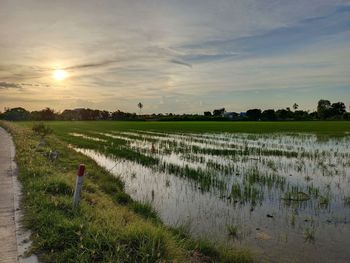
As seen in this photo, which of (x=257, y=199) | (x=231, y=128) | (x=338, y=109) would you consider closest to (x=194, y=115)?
(x=338, y=109)

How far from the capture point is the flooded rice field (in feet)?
21.8

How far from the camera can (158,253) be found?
4824 millimetres

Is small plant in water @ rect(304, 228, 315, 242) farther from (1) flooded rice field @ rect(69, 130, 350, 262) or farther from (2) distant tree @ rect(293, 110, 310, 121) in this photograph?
(2) distant tree @ rect(293, 110, 310, 121)

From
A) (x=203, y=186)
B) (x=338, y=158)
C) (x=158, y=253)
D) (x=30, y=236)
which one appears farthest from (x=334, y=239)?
(x=338, y=158)

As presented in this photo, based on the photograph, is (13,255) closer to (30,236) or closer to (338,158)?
(30,236)

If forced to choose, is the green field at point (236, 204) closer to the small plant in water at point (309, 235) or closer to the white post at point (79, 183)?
the small plant in water at point (309, 235)

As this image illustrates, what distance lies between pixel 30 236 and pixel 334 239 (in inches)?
235

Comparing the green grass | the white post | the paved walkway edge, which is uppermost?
the white post

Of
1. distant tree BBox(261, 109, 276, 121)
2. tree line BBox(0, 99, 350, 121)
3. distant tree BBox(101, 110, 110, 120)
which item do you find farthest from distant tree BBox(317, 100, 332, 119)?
distant tree BBox(101, 110, 110, 120)

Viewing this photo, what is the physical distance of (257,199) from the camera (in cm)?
954

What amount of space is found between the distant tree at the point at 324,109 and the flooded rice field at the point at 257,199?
111929 mm

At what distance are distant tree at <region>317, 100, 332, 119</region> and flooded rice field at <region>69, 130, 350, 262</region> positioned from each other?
11193 cm

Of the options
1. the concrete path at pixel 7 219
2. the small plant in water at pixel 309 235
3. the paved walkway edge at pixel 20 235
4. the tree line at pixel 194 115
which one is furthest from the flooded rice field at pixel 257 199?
the tree line at pixel 194 115

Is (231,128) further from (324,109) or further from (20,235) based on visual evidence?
(324,109)
